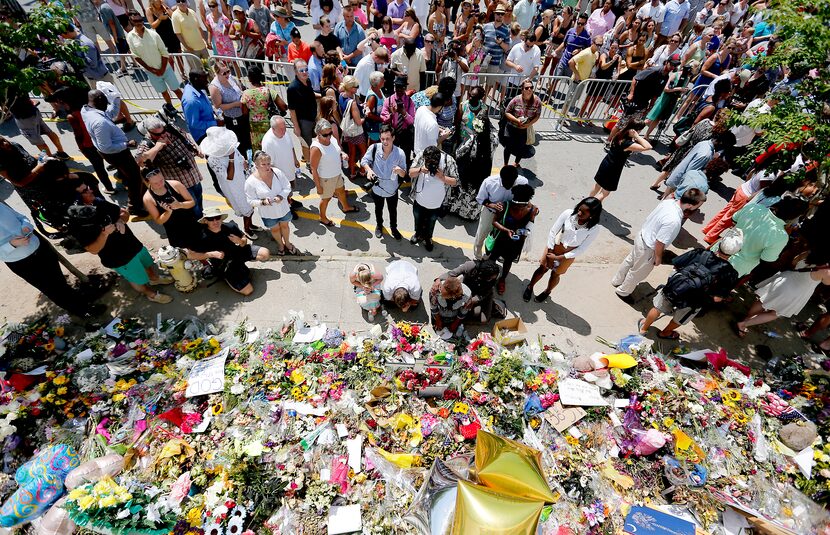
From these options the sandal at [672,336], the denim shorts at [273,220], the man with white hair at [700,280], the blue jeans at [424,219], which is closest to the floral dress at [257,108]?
the denim shorts at [273,220]

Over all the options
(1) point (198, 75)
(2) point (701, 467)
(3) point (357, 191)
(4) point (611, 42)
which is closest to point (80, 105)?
(1) point (198, 75)

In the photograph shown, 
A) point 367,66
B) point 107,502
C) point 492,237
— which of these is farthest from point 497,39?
point 107,502

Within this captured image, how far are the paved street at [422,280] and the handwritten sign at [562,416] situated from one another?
3.62ft

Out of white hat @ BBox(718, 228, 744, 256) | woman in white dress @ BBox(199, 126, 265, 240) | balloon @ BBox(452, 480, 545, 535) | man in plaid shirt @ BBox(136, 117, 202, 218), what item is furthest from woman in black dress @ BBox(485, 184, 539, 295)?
man in plaid shirt @ BBox(136, 117, 202, 218)

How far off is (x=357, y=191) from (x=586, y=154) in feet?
17.1

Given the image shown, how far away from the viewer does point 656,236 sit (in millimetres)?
5191

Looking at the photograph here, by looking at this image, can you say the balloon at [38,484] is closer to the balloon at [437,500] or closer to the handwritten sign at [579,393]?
the balloon at [437,500]

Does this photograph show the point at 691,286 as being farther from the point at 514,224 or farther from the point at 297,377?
the point at 297,377

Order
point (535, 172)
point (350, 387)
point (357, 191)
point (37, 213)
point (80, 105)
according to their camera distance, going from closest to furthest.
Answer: point (350, 387) < point (37, 213) < point (80, 105) < point (357, 191) < point (535, 172)

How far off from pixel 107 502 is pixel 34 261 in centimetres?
303

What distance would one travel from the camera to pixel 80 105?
5.86 meters

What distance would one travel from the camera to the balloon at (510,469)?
3.29 meters

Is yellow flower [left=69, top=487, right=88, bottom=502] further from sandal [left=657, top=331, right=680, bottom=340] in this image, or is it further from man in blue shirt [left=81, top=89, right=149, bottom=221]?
sandal [left=657, top=331, right=680, bottom=340]

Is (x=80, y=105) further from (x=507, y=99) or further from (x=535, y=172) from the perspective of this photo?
(x=507, y=99)
